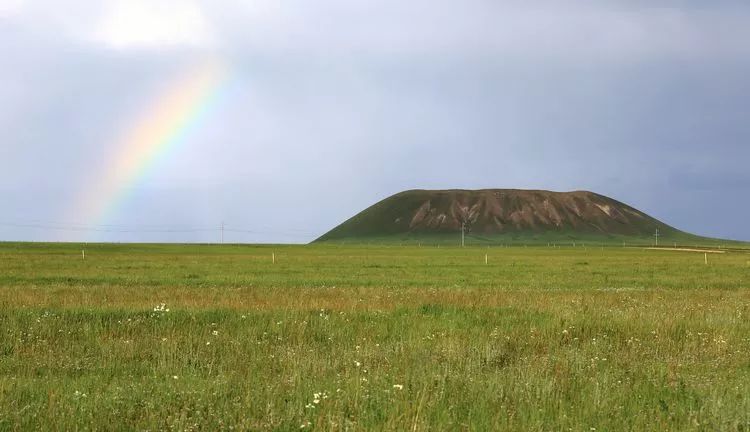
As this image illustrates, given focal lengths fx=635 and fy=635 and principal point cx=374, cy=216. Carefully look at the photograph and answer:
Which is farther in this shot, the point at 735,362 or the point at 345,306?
the point at 345,306

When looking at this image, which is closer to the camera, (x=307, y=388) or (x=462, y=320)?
(x=307, y=388)

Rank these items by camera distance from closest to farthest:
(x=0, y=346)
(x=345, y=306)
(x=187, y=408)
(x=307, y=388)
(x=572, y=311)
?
1. (x=187, y=408)
2. (x=307, y=388)
3. (x=0, y=346)
4. (x=572, y=311)
5. (x=345, y=306)

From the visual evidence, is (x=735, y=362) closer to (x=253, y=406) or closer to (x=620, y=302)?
(x=253, y=406)

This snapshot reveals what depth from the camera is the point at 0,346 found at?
12703 millimetres

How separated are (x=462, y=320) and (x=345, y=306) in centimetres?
460

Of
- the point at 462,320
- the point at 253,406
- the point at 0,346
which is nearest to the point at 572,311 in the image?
the point at 462,320

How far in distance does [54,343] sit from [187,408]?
23.4ft

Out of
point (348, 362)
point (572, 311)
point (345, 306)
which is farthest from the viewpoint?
point (345, 306)

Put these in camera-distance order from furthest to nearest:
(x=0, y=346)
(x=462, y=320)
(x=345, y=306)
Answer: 1. (x=345, y=306)
2. (x=462, y=320)
3. (x=0, y=346)

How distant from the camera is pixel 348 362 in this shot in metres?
11.3

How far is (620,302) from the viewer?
22.8 metres

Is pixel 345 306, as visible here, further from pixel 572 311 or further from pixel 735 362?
pixel 735 362

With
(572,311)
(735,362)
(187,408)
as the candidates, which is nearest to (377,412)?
(187,408)

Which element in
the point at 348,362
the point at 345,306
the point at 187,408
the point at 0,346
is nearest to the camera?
the point at 187,408
